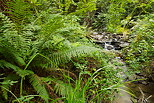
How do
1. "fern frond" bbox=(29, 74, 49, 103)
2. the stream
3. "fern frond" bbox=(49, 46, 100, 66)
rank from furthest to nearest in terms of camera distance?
the stream, "fern frond" bbox=(49, 46, 100, 66), "fern frond" bbox=(29, 74, 49, 103)

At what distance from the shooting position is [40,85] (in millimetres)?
891

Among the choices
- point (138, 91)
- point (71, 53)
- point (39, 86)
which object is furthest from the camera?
point (138, 91)

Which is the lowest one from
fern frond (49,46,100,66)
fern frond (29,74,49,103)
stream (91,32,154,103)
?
stream (91,32,154,103)

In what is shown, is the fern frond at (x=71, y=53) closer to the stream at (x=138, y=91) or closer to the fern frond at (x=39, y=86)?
the fern frond at (x=39, y=86)

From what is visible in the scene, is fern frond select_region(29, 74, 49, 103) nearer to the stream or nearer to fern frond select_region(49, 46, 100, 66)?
fern frond select_region(49, 46, 100, 66)

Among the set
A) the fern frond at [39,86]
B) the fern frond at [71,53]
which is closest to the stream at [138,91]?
the fern frond at [71,53]

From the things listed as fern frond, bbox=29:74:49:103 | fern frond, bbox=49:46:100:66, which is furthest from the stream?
fern frond, bbox=29:74:49:103

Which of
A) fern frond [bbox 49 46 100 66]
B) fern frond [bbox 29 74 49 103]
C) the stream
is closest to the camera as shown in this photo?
fern frond [bbox 29 74 49 103]

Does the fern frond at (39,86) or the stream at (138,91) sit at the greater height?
the fern frond at (39,86)

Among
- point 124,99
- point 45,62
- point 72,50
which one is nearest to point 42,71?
point 45,62

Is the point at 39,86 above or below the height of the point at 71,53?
below

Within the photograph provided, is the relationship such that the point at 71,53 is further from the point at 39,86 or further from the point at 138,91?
the point at 138,91

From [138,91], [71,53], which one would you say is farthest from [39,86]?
[138,91]

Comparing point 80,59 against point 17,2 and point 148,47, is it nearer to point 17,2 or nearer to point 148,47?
point 17,2
